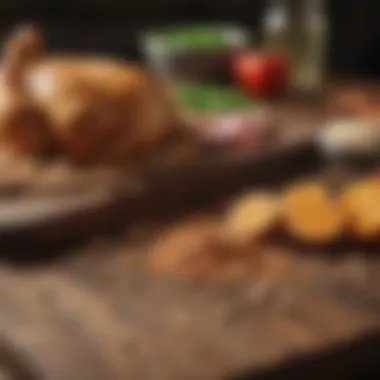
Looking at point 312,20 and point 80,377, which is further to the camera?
point 312,20

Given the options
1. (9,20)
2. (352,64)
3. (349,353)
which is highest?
(349,353)

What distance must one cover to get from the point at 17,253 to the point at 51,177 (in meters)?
0.10

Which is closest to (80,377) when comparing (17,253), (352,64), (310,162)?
(17,253)

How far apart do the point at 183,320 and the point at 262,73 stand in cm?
68

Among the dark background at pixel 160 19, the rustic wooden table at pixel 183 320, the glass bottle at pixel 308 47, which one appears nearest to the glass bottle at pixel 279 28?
the glass bottle at pixel 308 47

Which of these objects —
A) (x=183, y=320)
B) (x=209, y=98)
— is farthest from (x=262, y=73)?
(x=183, y=320)

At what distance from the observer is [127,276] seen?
779 mm

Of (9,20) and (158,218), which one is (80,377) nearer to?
(158,218)

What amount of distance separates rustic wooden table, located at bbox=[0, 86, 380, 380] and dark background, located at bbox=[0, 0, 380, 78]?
1.12m

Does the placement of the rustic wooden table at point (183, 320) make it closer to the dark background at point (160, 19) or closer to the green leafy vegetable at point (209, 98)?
the green leafy vegetable at point (209, 98)

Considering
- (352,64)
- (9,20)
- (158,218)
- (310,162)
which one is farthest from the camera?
(352,64)

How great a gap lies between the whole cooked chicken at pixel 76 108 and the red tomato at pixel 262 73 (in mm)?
355

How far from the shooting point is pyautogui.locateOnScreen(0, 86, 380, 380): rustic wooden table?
632 mm

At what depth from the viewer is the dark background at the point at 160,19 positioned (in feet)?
6.31
